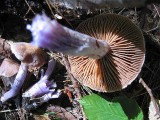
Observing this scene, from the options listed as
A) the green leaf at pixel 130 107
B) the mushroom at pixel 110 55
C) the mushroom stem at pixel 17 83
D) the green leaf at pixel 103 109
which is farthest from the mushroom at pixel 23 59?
the green leaf at pixel 130 107

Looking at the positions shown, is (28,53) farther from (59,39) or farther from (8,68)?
(59,39)

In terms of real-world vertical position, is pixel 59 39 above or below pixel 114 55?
above

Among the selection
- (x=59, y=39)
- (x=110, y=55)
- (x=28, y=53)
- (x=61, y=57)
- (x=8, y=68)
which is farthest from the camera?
(x=61, y=57)

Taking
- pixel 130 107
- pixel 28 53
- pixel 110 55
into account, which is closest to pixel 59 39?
pixel 110 55

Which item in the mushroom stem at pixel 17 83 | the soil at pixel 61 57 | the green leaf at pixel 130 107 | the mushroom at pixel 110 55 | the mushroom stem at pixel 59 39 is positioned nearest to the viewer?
the mushroom stem at pixel 59 39

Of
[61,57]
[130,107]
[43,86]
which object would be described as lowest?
[130,107]

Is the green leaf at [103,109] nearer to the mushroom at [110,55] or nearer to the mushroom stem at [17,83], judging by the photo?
the mushroom at [110,55]

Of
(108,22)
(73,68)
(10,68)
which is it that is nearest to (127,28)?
(108,22)
